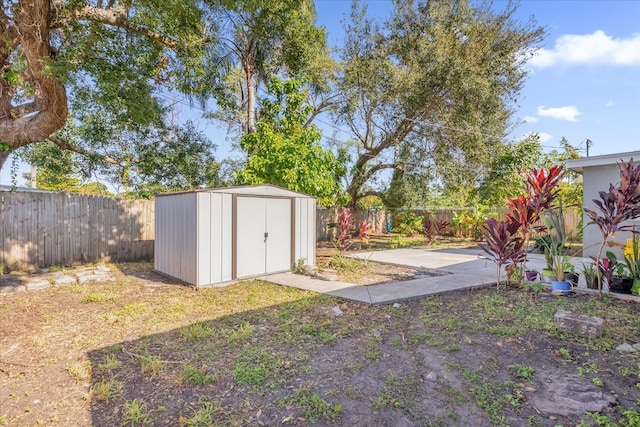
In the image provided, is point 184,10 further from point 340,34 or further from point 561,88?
point 561,88

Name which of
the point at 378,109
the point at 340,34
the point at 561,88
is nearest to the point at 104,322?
the point at 378,109

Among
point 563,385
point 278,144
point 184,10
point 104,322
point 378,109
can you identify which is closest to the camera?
point 563,385

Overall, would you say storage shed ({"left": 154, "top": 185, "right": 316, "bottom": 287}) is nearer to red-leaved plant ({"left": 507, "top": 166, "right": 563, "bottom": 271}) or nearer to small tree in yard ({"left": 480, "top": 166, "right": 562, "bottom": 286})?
small tree in yard ({"left": 480, "top": 166, "right": 562, "bottom": 286})

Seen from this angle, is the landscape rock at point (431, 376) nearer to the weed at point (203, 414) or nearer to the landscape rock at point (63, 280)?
the weed at point (203, 414)

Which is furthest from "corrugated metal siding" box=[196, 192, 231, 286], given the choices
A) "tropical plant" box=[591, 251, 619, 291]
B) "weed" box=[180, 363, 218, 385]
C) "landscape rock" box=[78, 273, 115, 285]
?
"tropical plant" box=[591, 251, 619, 291]

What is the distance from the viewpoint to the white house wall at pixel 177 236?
5688 mm

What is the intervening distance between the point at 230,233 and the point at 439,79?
8.69m

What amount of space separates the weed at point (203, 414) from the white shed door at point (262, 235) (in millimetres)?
3871

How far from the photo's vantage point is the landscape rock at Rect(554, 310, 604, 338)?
3.34 m

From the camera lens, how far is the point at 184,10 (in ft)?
18.2

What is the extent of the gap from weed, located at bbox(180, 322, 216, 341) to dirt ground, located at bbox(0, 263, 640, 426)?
0.06 feet

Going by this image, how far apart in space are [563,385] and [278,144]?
7.19m

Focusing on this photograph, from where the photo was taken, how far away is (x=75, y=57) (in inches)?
185

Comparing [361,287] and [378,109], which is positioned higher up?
[378,109]
